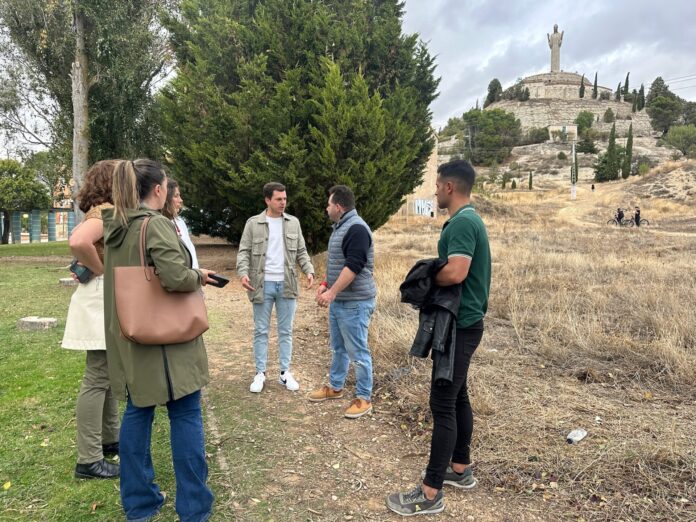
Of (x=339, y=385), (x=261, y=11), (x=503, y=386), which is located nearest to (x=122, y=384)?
(x=339, y=385)

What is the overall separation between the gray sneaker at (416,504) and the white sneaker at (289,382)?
1.99 m

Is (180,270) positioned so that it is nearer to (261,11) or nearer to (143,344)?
(143,344)

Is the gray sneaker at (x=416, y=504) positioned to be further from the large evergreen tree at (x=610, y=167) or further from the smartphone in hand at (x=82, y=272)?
the large evergreen tree at (x=610, y=167)

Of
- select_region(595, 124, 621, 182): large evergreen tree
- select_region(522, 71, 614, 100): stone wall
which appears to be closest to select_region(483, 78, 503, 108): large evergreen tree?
select_region(522, 71, 614, 100): stone wall

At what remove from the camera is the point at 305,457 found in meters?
3.46

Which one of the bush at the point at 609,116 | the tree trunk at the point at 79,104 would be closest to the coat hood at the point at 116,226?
the tree trunk at the point at 79,104

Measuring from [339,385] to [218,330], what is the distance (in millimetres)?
3238

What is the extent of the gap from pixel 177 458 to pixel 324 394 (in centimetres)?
214

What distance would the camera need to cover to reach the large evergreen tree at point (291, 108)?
31.6ft

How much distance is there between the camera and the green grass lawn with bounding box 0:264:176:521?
282cm

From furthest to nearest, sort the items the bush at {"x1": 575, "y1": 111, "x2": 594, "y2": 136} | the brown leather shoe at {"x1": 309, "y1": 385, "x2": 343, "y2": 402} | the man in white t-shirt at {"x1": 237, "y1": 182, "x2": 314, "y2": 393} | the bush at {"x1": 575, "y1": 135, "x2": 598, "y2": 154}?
the bush at {"x1": 575, "y1": 111, "x2": 594, "y2": 136} < the bush at {"x1": 575, "y1": 135, "x2": 598, "y2": 154} < the man in white t-shirt at {"x1": 237, "y1": 182, "x2": 314, "y2": 393} < the brown leather shoe at {"x1": 309, "y1": 385, "x2": 343, "y2": 402}

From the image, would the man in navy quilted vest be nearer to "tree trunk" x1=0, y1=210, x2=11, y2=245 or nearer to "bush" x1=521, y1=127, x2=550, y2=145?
"tree trunk" x1=0, y1=210, x2=11, y2=245

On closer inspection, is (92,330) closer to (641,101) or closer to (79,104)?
(79,104)

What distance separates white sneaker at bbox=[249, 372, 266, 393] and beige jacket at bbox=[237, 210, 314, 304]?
73 cm
